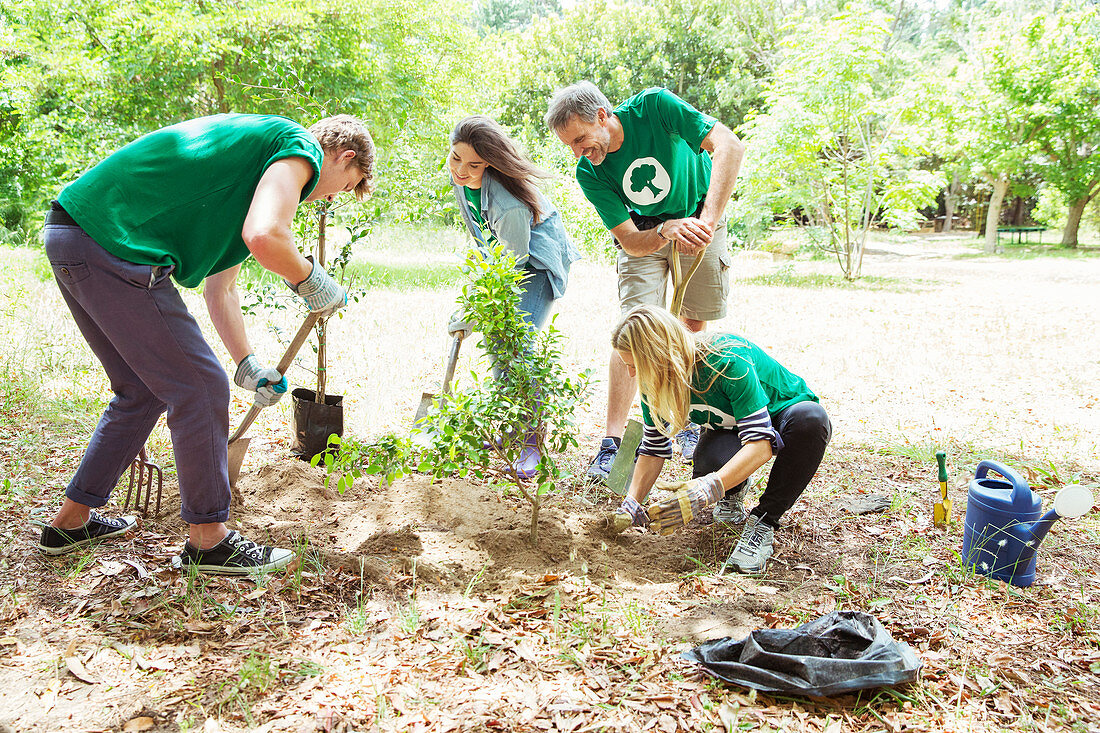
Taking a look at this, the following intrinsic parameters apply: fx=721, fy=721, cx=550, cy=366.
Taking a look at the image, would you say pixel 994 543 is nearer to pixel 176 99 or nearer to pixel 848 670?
pixel 848 670

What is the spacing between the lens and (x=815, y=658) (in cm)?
184

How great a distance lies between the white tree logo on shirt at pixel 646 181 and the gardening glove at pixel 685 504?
4.86 feet

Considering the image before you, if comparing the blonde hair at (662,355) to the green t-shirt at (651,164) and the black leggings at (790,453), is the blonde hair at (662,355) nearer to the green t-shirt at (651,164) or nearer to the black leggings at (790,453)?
the black leggings at (790,453)

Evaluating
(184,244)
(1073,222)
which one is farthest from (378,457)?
(1073,222)

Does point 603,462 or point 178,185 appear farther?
point 603,462

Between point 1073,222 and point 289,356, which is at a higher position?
point 1073,222

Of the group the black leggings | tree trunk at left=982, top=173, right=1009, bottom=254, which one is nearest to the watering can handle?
the black leggings

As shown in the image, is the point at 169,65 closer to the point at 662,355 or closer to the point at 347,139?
Result: the point at 347,139

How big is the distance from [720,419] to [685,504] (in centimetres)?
45

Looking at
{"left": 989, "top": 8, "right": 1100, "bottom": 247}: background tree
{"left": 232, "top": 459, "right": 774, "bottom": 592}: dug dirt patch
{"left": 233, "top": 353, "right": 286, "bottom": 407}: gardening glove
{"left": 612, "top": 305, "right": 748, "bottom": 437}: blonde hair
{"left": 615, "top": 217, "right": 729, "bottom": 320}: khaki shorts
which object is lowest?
{"left": 232, "top": 459, "right": 774, "bottom": 592}: dug dirt patch

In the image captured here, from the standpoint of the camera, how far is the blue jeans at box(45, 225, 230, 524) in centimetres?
206

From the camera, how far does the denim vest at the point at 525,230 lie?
3143mm

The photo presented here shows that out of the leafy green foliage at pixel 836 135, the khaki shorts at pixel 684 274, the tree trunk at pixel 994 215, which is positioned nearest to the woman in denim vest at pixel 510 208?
the khaki shorts at pixel 684 274

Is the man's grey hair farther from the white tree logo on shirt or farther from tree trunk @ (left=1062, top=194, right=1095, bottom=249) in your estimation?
tree trunk @ (left=1062, top=194, right=1095, bottom=249)
